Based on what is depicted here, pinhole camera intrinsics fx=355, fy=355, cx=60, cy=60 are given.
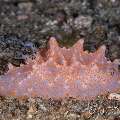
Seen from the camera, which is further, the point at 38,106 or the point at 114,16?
the point at 114,16

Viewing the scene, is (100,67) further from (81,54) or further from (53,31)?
(53,31)

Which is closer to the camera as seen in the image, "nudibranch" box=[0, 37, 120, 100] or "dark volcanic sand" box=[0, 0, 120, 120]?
"nudibranch" box=[0, 37, 120, 100]

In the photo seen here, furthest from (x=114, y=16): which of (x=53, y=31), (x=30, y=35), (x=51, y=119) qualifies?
(x=51, y=119)

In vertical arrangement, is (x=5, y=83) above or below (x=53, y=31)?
below

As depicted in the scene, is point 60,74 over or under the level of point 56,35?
under

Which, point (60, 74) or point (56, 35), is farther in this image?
point (56, 35)

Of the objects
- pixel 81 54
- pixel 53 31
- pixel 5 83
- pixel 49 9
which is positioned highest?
pixel 49 9
